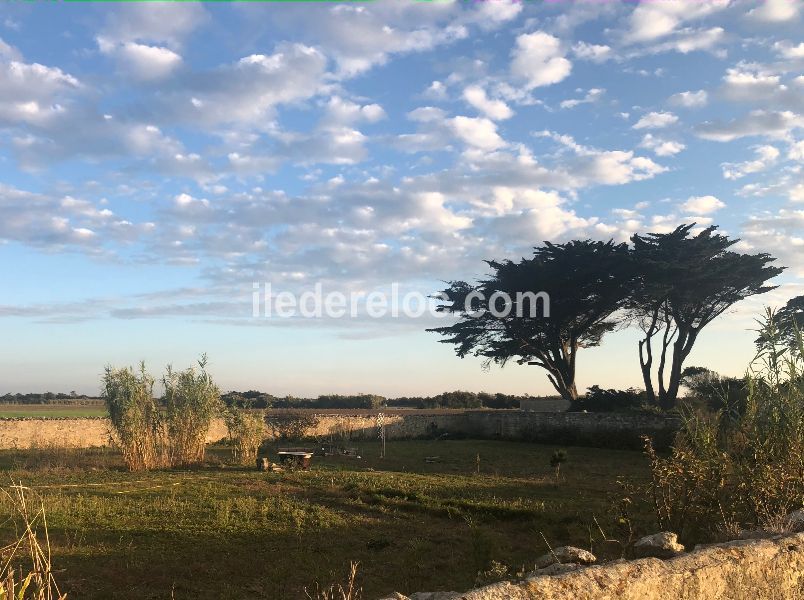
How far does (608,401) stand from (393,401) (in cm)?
3501

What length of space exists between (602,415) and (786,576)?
881 inches

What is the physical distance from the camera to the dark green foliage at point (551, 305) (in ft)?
112

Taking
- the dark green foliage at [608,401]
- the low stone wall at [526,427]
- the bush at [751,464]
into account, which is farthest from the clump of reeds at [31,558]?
the dark green foliage at [608,401]

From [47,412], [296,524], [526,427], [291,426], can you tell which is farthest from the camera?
[47,412]

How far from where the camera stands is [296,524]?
11242mm

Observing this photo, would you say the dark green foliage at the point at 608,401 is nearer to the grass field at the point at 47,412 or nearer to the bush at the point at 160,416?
the bush at the point at 160,416

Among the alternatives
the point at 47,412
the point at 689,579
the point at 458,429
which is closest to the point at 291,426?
the point at 458,429

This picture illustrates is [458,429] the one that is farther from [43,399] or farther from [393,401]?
[43,399]

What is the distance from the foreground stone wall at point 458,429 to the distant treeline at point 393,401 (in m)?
18.6

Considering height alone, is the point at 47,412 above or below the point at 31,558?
below

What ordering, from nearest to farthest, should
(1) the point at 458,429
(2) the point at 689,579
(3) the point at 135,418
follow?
(2) the point at 689,579 < (3) the point at 135,418 < (1) the point at 458,429

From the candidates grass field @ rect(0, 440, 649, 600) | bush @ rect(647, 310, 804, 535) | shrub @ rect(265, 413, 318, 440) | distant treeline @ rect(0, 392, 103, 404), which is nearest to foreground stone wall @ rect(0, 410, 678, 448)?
shrub @ rect(265, 413, 318, 440)

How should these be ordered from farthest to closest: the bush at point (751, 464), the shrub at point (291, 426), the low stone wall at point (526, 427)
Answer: the shrub at point (291, 426) → the low stone wall at point (526, 427) → the bush at point (751, 464)

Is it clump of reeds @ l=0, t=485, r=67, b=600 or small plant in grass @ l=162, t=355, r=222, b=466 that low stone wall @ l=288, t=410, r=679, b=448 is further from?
clump of reeds @ l=0, t=485, r=67, b=600
